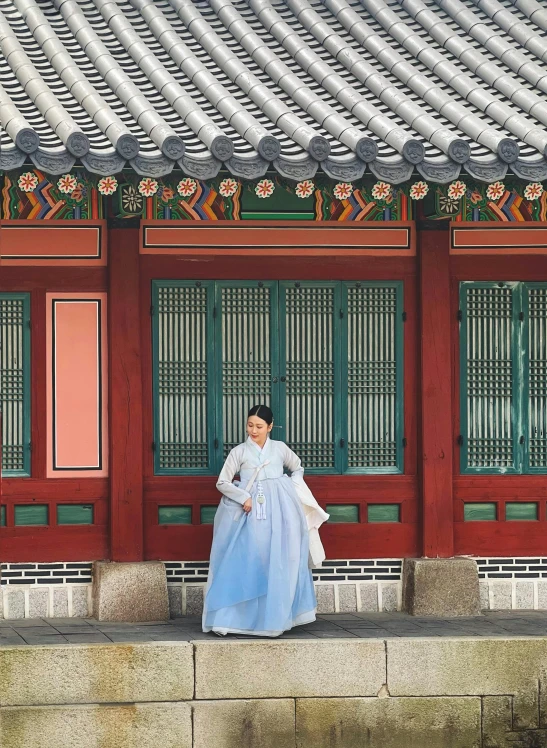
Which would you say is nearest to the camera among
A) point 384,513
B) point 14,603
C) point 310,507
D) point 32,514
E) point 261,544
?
point 261,544

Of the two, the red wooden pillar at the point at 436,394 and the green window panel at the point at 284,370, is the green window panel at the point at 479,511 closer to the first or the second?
the red wooden pillar at the point at 436,394

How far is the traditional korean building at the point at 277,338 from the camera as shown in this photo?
1059 cm

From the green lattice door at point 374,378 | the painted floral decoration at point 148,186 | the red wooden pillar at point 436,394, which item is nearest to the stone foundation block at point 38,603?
the green lattice door at point 374,378

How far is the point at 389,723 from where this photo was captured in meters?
9.52

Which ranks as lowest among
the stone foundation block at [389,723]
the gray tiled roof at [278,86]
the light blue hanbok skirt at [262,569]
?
the stone foundation block at [389,723]

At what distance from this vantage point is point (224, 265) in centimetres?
1082

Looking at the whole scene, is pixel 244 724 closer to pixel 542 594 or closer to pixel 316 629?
pixel 316 629

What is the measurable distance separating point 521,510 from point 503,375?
3.82 feet

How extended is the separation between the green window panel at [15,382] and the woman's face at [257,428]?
6.27ft

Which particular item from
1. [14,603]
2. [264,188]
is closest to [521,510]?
[264,188]

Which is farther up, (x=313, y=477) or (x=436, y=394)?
(x=436, y=394)

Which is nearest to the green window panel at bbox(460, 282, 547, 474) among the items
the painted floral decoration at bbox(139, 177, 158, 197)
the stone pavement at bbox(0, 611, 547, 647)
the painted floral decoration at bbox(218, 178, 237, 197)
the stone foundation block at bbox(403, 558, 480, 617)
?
the stone foundation block at bbox(403, 558, 480, 617)

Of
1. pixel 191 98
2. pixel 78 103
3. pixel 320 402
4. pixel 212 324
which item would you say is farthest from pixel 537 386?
pixel 78 103

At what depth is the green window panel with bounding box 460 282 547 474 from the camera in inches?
436
